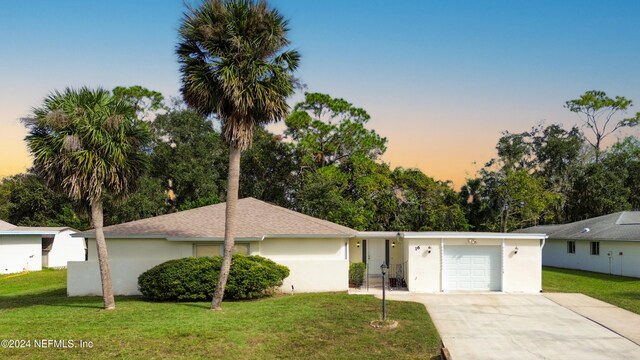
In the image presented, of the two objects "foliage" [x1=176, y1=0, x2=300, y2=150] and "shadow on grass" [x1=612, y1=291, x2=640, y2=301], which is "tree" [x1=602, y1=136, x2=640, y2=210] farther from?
"foliage" [x1=176, y1=0, x2=300, y2=150]

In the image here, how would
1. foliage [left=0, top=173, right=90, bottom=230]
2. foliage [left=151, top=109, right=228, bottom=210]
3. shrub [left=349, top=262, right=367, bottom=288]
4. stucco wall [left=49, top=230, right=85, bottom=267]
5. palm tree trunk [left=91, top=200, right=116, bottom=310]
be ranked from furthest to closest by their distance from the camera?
foliage [left=0, top=173, right=90, bottom=230] < foliage [left=151, top=109, right=228, bottom=210] < stucco wall [left=49, top=230, right=85, bottom=267] < shrub [left=349, top=262, right=367, bottom=288] < palm tree trunk [left=91, top=200, right=116, bottom=310]

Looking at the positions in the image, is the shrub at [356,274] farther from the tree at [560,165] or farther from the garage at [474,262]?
the tree at [560,165]

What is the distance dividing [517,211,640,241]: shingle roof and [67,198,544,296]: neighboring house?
1082 cm

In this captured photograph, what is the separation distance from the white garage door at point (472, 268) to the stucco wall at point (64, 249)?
86.2ft

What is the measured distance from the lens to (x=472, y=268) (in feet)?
68.1

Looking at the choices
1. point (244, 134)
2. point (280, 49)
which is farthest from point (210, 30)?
point (244, 134)

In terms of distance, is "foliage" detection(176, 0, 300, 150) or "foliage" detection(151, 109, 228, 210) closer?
"foliage" detection(176, 0, 300, 150)

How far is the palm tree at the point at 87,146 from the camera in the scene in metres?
15.1

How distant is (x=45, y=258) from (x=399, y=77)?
2729 cm

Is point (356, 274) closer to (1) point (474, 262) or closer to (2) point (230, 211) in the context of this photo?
(1) point (474, 262)

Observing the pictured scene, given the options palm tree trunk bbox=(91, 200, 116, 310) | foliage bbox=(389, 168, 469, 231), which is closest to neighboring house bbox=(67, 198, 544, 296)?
palm tree trunk bbox=(91, 200, 116, 310)

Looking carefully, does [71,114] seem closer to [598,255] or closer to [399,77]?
[399,77]

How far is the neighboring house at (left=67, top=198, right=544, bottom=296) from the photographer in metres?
19.5

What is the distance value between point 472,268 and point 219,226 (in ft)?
35.2
